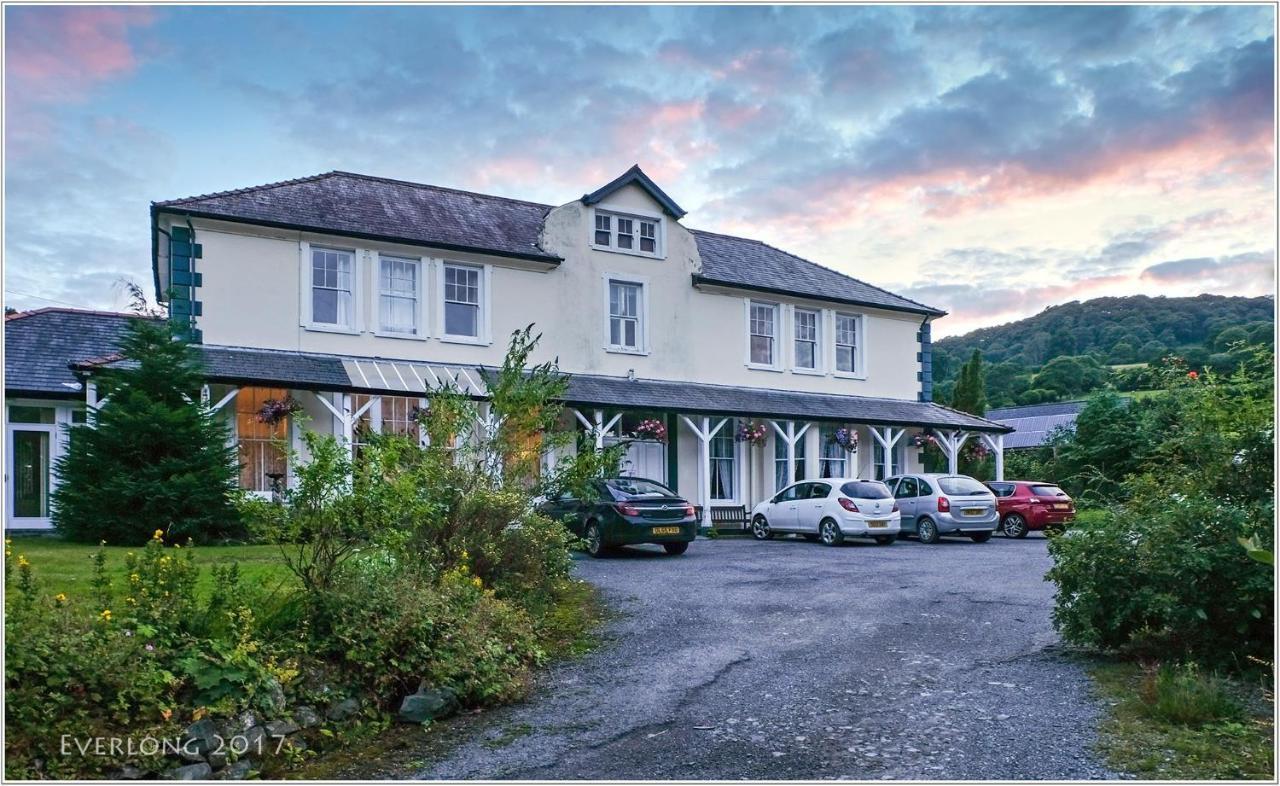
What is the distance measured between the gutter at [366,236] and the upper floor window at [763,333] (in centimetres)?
578

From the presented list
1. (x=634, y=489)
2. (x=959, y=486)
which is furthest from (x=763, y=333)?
(x=634, y=489)

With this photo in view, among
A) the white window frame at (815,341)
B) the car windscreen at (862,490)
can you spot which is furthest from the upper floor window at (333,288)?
the white window frame at (815,341)

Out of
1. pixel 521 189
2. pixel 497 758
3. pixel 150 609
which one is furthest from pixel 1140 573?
pixel 521 189

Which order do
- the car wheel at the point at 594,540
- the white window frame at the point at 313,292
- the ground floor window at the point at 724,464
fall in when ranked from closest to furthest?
the car wheel at the point at 594,540
the white window frame at the point at 313,292
the ground floor window at the point at 724,464

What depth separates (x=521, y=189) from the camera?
2584 centimetres

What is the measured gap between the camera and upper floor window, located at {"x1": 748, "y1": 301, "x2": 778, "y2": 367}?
1050 inches

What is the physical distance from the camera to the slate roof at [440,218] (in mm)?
20469

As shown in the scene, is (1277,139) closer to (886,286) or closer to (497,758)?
(497,758)

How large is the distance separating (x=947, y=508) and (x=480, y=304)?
35.5ft

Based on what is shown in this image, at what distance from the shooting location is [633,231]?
25.1m

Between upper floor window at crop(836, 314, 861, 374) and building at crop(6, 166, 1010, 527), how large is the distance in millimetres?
78

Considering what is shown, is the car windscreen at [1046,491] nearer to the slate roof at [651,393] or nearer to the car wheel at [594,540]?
the slate roof at [651,393]

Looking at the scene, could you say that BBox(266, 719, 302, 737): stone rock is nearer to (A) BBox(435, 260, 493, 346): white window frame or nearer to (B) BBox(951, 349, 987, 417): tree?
(A) BBox(435, 260, 493, 346): white window frame

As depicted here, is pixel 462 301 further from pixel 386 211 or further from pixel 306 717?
pixel 306 717
